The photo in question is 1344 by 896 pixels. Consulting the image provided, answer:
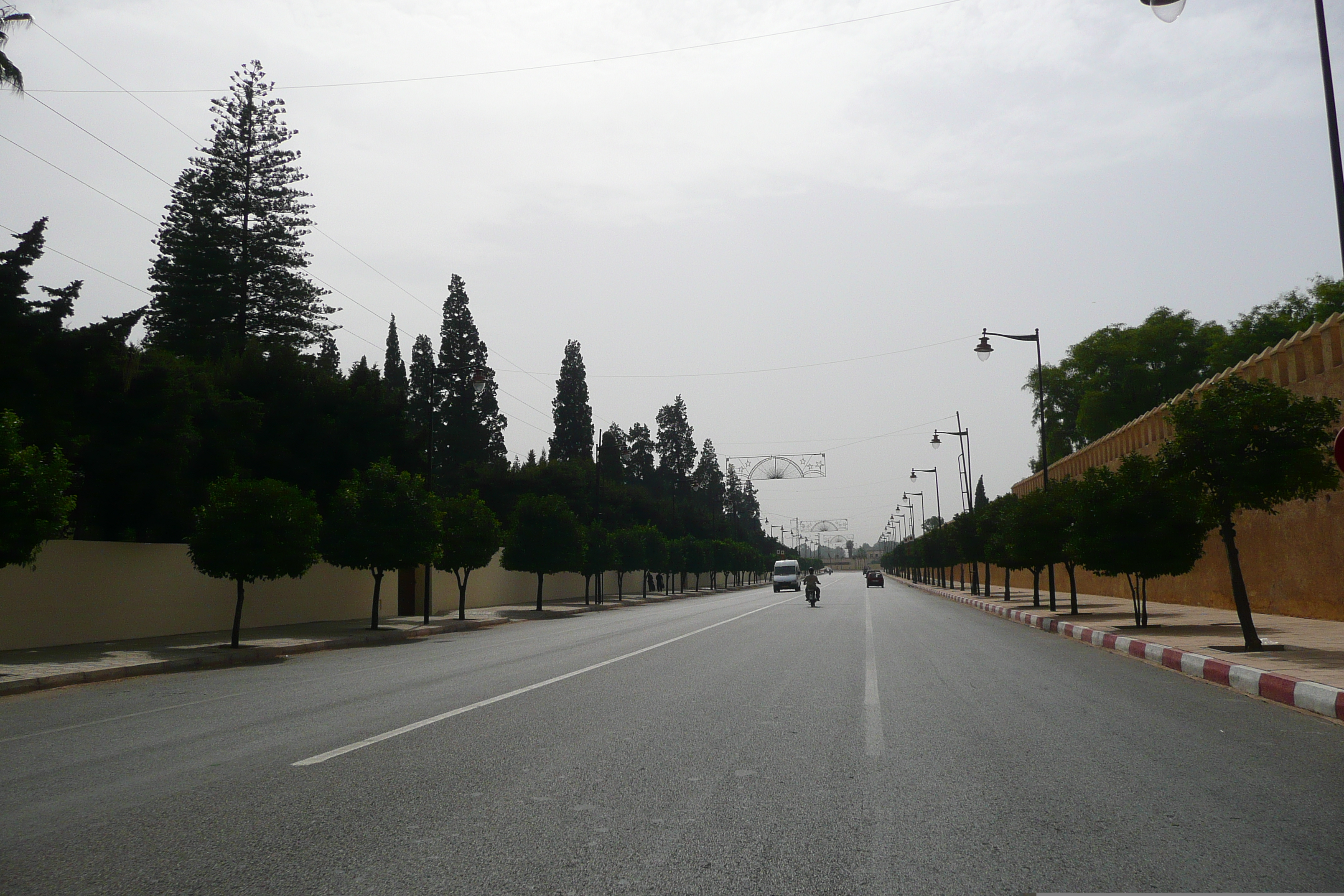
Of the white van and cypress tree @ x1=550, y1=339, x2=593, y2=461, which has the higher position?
cypress tree @ x1=550, y1=339, x2=593, y2=461

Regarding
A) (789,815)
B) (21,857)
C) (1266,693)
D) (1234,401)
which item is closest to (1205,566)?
(1234,401)

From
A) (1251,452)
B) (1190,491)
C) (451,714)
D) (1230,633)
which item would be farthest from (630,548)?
(451,714)

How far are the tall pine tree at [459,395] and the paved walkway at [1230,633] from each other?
43.8m

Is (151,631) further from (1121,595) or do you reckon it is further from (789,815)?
(1121,595)

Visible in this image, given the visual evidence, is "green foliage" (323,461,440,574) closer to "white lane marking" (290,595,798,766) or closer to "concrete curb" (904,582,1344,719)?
"white lane marking" (290,595,798,766)

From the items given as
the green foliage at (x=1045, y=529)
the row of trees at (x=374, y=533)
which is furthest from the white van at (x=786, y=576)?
the green foliage at (x=1045, y=529)

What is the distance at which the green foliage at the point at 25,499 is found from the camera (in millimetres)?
14789

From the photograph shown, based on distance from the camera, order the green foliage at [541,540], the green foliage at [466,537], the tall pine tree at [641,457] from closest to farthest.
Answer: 1. the green foliage at [466,537]
2. the green foliage at [541,540]
3. the tall pine tree at [641,457]

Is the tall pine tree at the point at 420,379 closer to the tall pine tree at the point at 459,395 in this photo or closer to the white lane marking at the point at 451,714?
the tall pine tree at the point at 459,395

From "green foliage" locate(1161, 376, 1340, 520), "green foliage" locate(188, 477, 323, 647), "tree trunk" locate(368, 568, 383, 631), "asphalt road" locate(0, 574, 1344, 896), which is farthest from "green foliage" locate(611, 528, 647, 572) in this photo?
"asphalt road" locate(0, 574, 1344, 896)

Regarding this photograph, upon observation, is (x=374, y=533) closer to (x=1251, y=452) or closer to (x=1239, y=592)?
(x=1239, y=592)

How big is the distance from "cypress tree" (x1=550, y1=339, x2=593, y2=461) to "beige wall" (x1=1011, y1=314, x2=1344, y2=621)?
186 feet

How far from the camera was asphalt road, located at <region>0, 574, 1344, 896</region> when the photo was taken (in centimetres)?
448

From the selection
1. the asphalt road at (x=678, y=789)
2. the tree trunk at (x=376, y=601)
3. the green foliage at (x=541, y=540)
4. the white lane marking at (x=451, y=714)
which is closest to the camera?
the asphalt road at (x=678, y=789)
